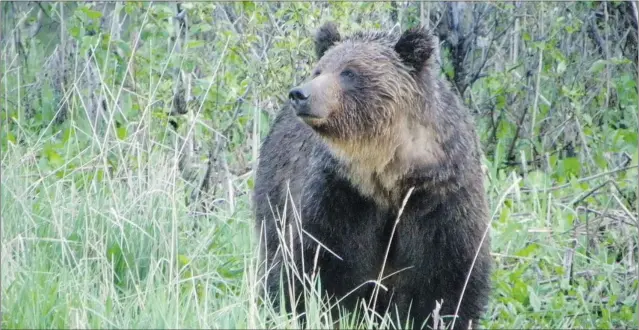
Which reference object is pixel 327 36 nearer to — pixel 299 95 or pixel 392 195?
pixel 299 95

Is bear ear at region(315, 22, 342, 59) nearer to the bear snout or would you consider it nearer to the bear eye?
the bear eye

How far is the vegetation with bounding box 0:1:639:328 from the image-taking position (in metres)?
5.25

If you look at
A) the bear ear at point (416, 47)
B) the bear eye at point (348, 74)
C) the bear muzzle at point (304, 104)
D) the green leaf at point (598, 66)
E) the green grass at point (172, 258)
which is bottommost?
the green grass at point (172, 258)

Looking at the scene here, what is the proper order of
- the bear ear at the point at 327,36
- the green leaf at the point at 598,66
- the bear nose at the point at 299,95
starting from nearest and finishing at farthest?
the bear nose at the point at 299,95
the bear ear at the point at 327,36
the green leaf at the point at 598,66

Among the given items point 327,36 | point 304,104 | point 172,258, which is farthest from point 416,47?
point 172,258

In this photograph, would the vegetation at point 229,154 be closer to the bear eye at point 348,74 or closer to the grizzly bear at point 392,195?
the grizzly bear at point 392,195

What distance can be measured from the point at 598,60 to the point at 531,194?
160 cm

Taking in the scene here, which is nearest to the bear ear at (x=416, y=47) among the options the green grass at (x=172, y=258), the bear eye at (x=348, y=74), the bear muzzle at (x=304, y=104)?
the bear eye at (x=348, y=74)

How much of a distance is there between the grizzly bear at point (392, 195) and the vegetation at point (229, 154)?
0.62 feet

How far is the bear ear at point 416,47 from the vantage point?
5.57m

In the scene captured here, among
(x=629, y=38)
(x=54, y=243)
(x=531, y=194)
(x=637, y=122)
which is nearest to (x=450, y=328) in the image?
(x=54, y=243)

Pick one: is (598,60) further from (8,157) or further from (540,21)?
(8,157)

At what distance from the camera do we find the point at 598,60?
8.87 meters

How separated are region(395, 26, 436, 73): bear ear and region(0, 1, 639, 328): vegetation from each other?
77cm
